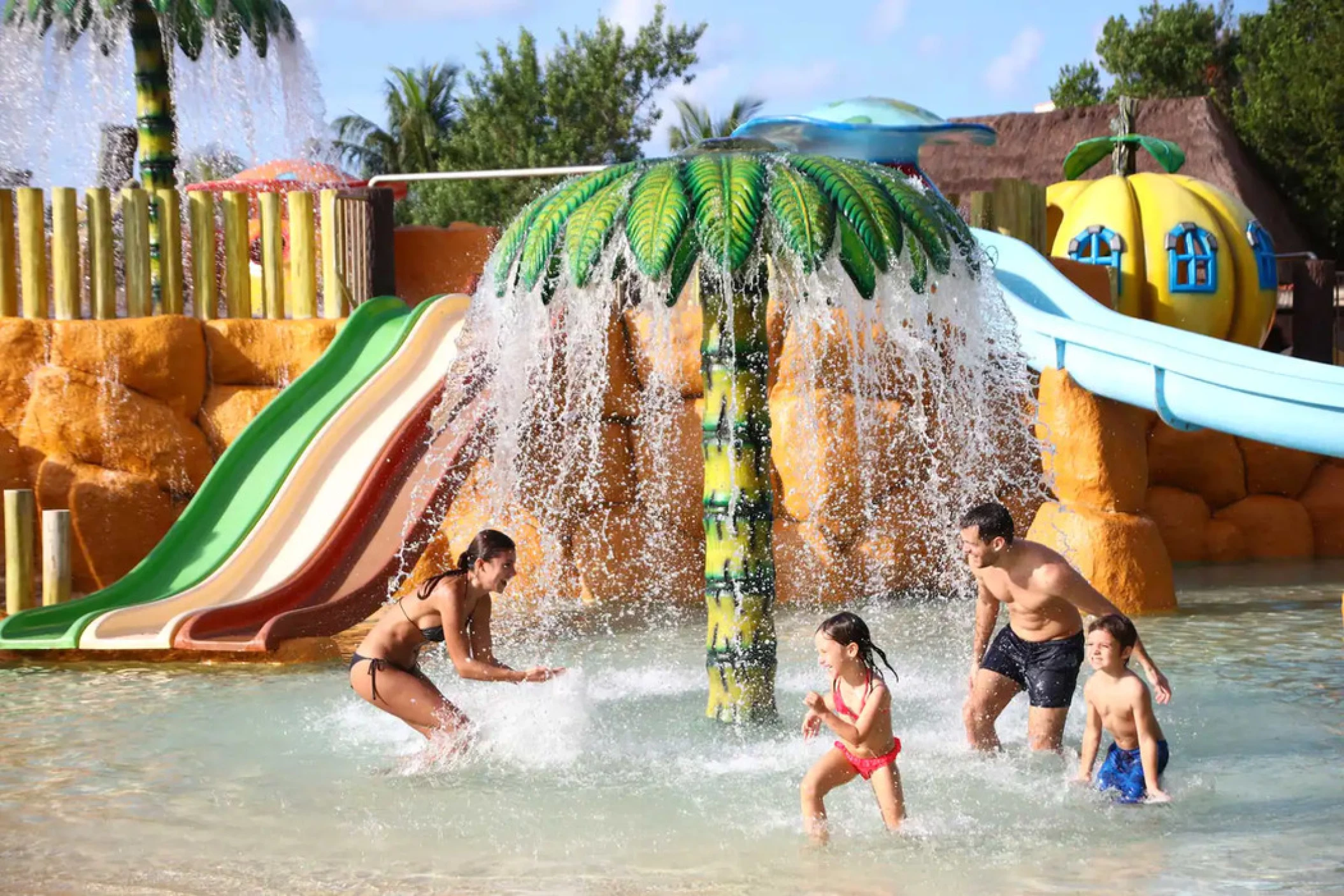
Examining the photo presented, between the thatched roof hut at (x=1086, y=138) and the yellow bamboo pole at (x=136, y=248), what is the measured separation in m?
14.1

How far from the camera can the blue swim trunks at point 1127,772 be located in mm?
5441

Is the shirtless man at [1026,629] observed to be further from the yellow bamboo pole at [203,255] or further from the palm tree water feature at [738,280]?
the yellow bamboo pole at [203,255]

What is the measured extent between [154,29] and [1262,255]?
32.2ft

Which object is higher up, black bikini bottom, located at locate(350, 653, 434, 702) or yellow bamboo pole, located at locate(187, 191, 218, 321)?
yellow bamboo pole, located at locate(187, 191, 218, 321)

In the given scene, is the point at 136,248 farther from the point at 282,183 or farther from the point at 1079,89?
the point at 1079,89

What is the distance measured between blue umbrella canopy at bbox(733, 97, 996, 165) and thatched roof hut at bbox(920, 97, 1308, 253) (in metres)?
10.4

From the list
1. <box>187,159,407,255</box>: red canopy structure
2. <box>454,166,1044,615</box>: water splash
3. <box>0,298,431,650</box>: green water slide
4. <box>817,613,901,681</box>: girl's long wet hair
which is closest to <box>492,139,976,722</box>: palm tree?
<box>817,613,901,681</box>: girl's long wet hair

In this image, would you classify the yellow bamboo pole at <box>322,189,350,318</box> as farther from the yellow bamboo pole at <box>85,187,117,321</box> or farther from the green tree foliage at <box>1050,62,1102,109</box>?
the green tree foliage at <box>1050,62,1102,109</box>

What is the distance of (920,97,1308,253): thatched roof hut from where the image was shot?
74.8 ft

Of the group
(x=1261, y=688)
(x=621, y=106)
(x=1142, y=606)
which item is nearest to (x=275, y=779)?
(x=1261, y=688)

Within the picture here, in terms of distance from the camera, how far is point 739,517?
653 centimetres

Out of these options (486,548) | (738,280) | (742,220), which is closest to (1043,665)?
(738,280)

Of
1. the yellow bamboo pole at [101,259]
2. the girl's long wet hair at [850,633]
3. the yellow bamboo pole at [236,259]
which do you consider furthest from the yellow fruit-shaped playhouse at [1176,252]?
the girl's long wet hair at [850,633]

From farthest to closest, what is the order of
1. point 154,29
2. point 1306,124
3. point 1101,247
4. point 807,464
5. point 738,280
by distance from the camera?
1. point 1306,124
2. point 154,29
3. point 1101,247
4. point 807,464
5. point 738,280
